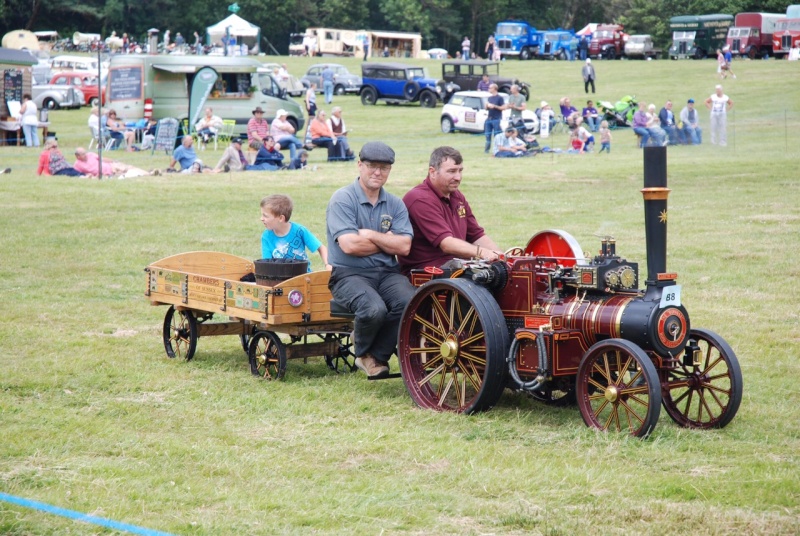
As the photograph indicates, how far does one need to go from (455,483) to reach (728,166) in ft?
62.6

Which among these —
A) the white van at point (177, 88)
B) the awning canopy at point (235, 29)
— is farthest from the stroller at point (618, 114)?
the awning canopy at point (235, 29)

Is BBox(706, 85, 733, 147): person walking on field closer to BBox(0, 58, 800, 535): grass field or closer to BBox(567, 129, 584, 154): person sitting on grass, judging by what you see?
BBox(567, 129, 584, 154): person sitting on grass

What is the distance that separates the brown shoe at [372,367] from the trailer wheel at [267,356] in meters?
0.61

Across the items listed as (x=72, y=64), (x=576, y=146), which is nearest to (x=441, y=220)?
(x=576, y=146)

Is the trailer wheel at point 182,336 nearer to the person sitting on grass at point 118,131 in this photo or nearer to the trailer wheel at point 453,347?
the trailer wheel at point 453,347

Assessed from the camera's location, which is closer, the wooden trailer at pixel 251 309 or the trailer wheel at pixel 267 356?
the wooden trailer at pixel 251 309

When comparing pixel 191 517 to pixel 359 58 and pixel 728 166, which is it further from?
pixel 359 58

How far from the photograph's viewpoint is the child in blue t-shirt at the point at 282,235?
8.00m

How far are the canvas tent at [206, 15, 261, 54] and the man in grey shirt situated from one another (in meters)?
52.7

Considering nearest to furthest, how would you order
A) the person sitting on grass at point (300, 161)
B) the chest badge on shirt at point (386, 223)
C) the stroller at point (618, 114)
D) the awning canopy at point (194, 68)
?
the chest badge on shirt at point (386, 223) → the person sitting on grass at point (300, 161) → the awning canopy at point (194, 68) → the stroller at point (618, 114)

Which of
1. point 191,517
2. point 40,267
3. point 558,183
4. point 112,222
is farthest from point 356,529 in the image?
point 558,183

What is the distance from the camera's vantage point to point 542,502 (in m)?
4.77

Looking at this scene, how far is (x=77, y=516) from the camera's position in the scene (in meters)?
4.51

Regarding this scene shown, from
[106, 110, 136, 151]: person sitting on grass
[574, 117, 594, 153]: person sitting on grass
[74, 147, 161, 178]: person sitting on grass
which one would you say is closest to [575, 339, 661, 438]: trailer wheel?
[74, 147, 161, 178]: person sitting on grass
